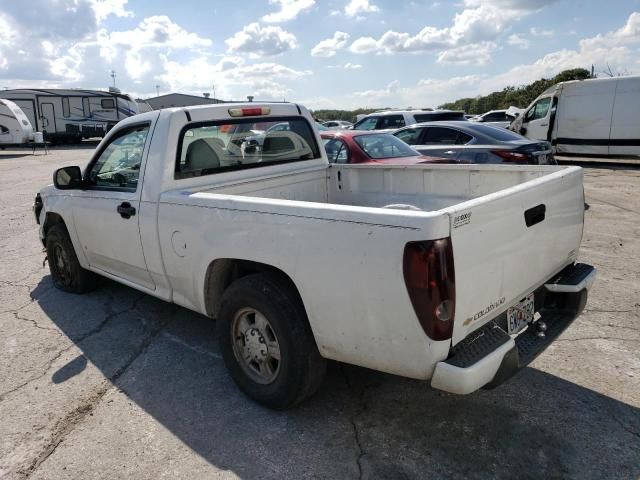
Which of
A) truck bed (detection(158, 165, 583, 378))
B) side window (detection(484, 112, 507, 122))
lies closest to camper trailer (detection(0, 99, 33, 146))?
side window (detection(484, 112, 507, 122))

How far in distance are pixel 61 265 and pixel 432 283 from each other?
4.46 metres

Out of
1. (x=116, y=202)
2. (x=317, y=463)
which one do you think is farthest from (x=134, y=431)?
(x=116, y=202)

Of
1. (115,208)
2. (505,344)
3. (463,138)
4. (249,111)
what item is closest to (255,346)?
(505,344)

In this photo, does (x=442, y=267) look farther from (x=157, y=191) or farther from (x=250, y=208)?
(x=157, y=191)

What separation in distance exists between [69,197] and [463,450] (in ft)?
13.1

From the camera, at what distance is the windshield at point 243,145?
3939 mm

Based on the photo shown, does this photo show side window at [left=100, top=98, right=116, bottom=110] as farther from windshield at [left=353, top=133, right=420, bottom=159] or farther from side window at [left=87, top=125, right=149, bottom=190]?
side window at [left=87, top=125, right=149, bottom=190]

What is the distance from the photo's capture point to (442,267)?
230 cm

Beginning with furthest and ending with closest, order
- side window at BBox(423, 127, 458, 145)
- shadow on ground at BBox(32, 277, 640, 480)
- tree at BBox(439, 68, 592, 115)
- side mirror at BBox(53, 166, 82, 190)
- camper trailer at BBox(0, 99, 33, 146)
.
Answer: tree at BBox(439, 68, 592, 115)
camper trailer at BBox(0, 99, 33, 146)
side window at BBox(423, 127, 458, 145)
side mirror at BBox(53, 166, 82, 190)
shadow on ground at BBox(32, 277, 640, 480)

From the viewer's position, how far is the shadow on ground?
8.80 feet

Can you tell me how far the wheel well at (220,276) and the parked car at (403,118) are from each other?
11.0m

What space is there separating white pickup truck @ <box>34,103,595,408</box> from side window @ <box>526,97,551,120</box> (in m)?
14.5

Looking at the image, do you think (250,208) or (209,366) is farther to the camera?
(209,366)

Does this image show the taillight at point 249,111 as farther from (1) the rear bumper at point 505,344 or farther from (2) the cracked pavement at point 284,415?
(1) the rear bumper at point 505,344
